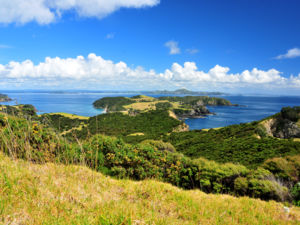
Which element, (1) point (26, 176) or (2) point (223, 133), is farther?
(2) point (223, 133)

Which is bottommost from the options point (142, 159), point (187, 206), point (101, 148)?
point (142, 159)

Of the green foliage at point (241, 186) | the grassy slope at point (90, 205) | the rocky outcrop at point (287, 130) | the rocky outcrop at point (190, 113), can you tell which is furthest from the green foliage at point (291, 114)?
the rocky outcrop at point (190, 113)

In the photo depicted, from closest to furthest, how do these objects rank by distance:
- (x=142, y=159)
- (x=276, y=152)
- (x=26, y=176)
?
(x=26, y=176) → (x=142, y=159) → (x=276, y=152)

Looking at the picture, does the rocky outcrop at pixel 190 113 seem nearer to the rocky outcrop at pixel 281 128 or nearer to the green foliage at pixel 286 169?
the rocky outcrop at pixel 281 128

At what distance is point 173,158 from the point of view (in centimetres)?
1373

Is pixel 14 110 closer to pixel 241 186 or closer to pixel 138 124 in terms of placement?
pixel 241 186

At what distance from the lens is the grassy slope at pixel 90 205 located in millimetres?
2301

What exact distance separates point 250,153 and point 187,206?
107 ft

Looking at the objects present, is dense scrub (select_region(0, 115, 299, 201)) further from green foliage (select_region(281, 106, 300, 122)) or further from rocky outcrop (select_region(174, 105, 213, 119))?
rocky outcrop (select_region(174, 105, 213, 119))

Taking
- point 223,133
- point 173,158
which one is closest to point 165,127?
point 223,133

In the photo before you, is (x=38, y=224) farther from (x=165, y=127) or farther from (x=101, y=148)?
(x=165, y=127)

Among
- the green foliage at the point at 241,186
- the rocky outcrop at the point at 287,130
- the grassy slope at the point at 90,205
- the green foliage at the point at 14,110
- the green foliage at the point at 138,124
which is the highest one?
the green foliage at the point at 14,110

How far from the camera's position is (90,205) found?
295 centimetres

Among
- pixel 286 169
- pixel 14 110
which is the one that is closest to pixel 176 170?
pixel 286 169
